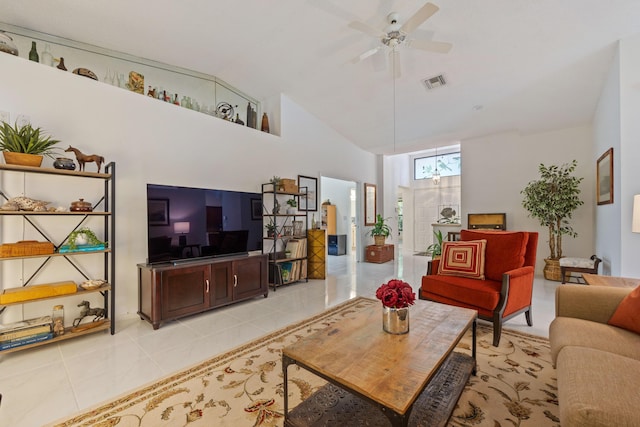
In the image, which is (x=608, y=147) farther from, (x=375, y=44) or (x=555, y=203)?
(x=375, y=44)

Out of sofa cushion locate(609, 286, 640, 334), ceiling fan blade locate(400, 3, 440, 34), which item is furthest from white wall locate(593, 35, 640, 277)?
ceiling fan blade locate(400, 3, 440, 34)

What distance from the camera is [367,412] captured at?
4.91 feet

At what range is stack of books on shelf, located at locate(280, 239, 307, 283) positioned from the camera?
14.8ft

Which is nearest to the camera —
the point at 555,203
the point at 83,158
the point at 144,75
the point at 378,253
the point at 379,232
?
the point at 83,158

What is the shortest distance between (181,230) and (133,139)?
3.80 ft

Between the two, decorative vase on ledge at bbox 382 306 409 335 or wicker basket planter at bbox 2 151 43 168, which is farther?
wicker basket planter at bbox 2 151 43 168

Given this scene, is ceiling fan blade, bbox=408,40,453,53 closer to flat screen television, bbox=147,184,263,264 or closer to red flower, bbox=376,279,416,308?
red flower, bbox=376,279,416,308

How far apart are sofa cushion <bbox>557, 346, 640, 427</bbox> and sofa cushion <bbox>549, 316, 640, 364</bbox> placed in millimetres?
144

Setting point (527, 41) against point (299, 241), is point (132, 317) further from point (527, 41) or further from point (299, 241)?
point (527, 41)

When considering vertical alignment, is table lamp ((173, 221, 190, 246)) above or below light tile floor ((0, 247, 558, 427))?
above

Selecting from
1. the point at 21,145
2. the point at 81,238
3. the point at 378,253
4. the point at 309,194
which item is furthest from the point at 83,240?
the point at 378,253

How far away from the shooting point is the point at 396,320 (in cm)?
163

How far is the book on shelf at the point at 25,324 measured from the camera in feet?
7.52

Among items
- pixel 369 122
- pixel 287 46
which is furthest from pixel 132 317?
pixel 369 122
